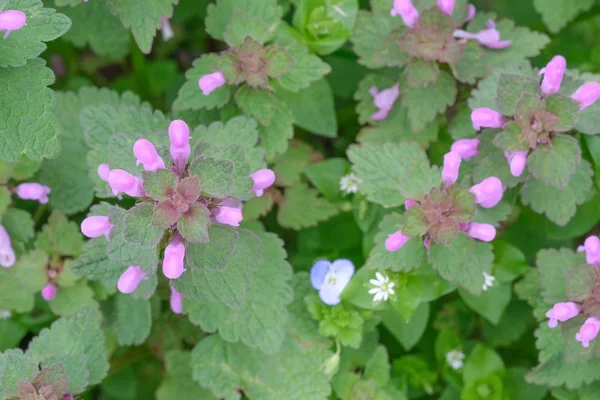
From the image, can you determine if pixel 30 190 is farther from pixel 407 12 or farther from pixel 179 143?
pixel 407 12

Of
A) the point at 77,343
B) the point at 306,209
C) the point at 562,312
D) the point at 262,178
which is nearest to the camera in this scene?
the point at 262,178

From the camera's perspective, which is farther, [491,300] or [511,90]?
[491,300]

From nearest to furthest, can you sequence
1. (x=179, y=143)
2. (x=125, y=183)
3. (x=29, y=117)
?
(x=125, y=183), (x=179, y=143), (x=29, y=117)

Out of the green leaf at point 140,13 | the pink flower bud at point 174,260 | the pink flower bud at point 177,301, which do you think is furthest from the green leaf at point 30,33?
the pink flower bud at point 177,301

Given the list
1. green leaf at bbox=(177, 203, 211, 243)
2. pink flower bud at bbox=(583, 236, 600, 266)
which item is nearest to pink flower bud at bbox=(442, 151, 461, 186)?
pink flower bud at bbox=(583, 236, 600, 266)

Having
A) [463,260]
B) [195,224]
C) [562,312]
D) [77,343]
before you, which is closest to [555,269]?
[562,312]

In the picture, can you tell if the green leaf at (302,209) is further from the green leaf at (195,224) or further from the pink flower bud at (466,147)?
the green leaf at (195,224)

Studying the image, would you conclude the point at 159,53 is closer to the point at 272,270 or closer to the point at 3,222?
the point at 3,222

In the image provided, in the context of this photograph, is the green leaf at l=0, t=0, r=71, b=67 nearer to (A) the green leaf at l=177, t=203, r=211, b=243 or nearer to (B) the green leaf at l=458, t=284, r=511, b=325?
(A) the green leaf at l=177, t=203, r=211, b=243
